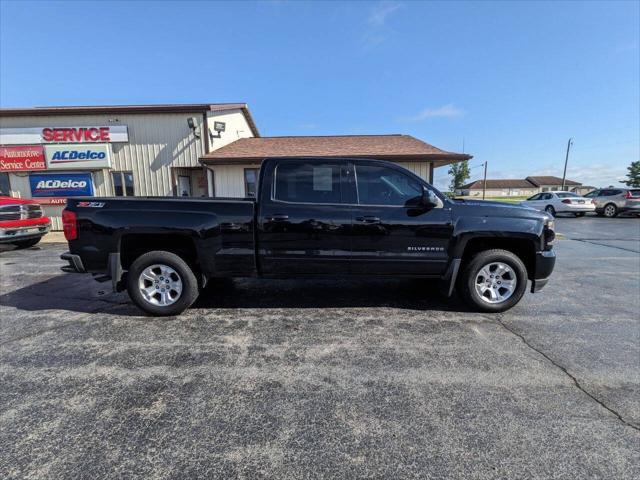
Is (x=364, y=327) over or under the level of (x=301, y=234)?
under

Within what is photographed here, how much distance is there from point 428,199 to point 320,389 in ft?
8.34

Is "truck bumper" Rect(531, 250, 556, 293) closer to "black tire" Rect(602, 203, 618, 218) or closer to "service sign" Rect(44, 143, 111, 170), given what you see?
"service sign" Rect(44, 143, 111, 170)

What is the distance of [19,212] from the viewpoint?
8461 millimetres

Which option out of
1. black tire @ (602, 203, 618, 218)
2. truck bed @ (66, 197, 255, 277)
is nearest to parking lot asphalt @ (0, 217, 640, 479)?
truck bed @ (66, 197, 255, 277)

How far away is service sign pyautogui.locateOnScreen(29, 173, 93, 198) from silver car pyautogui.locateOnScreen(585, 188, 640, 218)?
1075 inches

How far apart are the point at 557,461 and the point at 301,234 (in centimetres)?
305

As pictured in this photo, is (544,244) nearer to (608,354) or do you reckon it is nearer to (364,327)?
(608,354)

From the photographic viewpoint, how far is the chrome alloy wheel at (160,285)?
13.4 ft

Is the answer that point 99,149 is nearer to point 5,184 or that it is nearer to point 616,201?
point 5,184

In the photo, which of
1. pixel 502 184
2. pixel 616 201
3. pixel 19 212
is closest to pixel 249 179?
pixel 19 212

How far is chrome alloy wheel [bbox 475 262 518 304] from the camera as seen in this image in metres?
4.21

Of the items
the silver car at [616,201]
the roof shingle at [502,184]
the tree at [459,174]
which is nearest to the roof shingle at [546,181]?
the roof shingle at [502,184]

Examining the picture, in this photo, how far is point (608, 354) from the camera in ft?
10.6

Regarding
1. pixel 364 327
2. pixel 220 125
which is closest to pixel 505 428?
pixel 364 327
